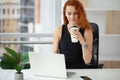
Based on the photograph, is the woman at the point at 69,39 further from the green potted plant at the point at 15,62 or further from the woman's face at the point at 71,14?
the green potted plant at the point at 15,62

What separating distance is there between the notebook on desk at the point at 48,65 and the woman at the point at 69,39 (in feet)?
1.82

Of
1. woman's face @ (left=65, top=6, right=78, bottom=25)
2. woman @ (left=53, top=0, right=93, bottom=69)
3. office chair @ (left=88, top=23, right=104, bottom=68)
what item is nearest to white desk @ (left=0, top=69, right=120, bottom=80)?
woman @ (left=53, top=0, right=93, bottom=69)

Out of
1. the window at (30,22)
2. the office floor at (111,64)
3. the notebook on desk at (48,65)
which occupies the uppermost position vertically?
the window at (30,22)

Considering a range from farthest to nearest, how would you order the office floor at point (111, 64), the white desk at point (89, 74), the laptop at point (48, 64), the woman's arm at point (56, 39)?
the office floor at point (111, 64)
the woman's arm at point (56, 39)
the white desk at point (89, 74)
the laptop at point (48, 64)

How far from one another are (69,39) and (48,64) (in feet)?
2.39

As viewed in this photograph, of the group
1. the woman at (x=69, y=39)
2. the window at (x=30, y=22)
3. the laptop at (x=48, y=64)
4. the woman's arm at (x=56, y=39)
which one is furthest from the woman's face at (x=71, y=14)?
the window at (x=30, y=22)

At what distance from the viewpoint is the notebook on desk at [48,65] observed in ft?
5.29

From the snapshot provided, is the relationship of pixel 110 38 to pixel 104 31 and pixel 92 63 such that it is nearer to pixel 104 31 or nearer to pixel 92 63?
pixel 104 31

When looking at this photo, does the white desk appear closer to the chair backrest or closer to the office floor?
the chair backrest

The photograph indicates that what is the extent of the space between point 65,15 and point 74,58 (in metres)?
0.44

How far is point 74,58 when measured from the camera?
229cm

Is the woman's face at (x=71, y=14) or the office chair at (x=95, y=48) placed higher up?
the woman's face at (x=71, y=14)

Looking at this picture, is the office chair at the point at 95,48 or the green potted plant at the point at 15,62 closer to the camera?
the green potted plant at the point at 15,62

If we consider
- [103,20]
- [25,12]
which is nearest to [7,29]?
[25,12]
